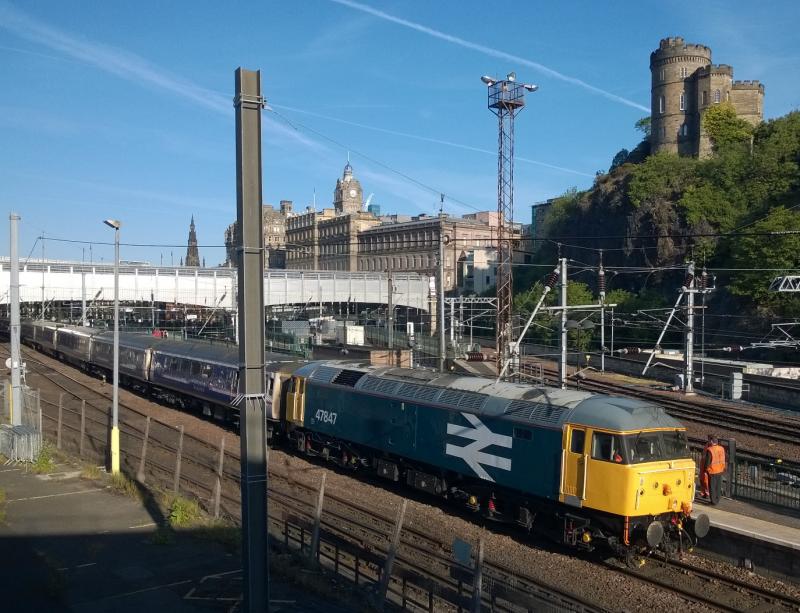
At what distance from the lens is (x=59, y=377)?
42.0 meters

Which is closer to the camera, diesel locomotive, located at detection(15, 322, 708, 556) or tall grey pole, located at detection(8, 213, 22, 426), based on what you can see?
diesel locomotive, located at detection(15, 322, 708, 556)

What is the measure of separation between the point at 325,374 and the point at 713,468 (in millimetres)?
10168

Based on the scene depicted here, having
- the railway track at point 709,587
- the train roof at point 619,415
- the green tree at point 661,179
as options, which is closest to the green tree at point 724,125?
the green tree at point 661,179

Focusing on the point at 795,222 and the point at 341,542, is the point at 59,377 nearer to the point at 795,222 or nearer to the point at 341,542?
the point at 341,542

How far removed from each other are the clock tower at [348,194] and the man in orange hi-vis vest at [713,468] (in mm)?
145733

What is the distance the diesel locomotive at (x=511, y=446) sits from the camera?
12.3 meters

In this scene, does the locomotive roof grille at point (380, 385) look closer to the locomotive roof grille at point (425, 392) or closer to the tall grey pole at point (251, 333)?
the locomotive roof grille at point (425, 392)

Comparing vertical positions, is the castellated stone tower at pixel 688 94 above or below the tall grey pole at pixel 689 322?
above

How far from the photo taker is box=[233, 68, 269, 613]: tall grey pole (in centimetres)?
824

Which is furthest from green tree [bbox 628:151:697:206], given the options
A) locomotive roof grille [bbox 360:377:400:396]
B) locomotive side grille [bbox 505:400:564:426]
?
locomotive side grille [bbox 505:400:564:426]

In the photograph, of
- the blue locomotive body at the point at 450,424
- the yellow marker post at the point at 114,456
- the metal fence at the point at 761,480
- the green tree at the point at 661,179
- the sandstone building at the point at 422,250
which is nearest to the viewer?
the blue locomotive body at the point at 450,424

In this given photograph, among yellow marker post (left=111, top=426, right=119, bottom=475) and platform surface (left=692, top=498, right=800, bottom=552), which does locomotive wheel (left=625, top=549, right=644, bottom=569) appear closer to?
platform surface (left=692, top=498, right=800, bottom=552)

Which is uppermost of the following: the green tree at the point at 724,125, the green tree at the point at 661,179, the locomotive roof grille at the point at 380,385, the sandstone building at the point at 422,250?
the green tree at the point at 724,125

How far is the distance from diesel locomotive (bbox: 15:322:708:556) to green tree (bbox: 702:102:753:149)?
6993 centimetres
